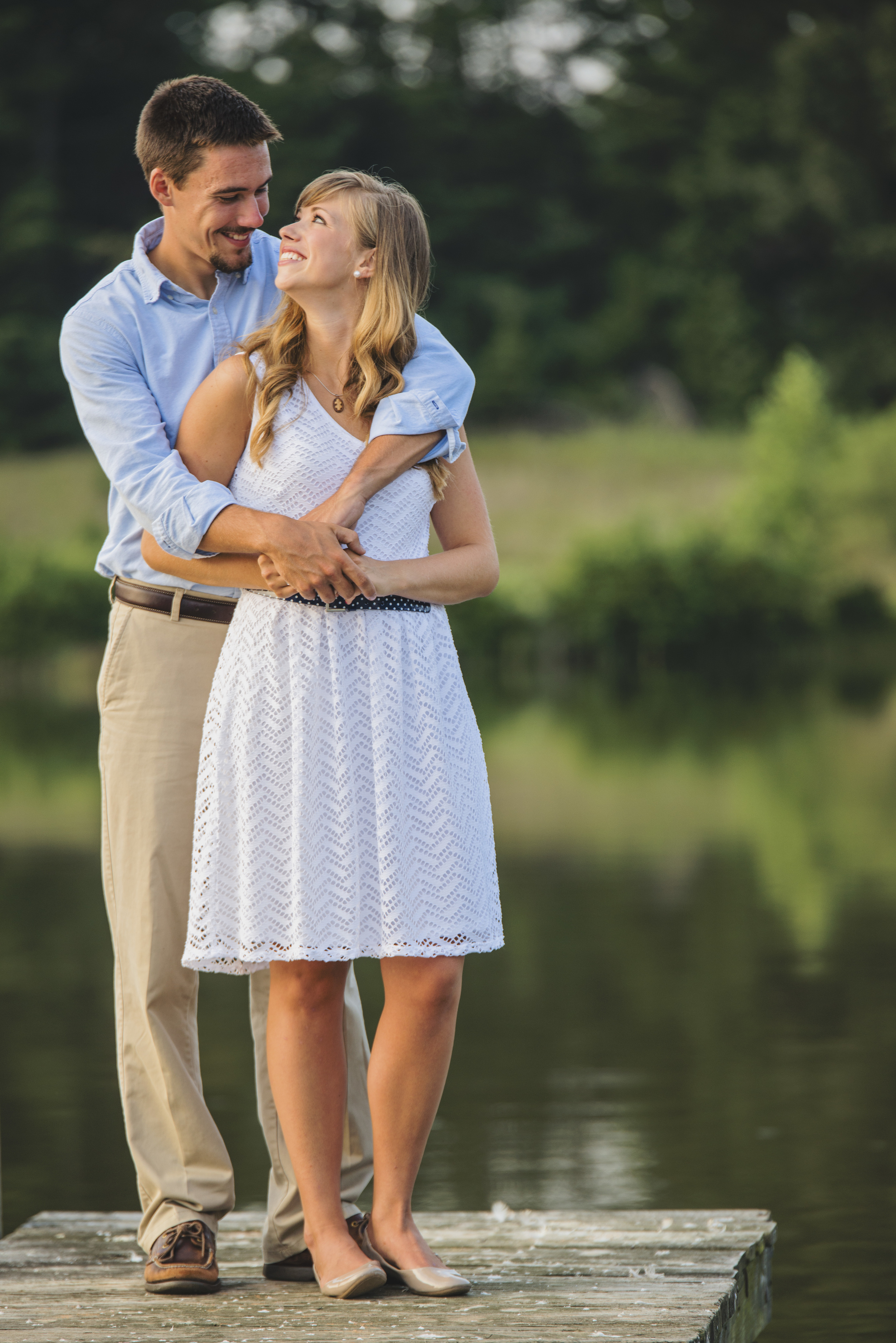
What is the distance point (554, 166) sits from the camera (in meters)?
46.5

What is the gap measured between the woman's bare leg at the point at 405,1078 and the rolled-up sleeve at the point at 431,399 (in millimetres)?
668

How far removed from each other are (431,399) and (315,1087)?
0.90 meters

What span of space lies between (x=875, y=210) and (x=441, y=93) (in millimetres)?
11383

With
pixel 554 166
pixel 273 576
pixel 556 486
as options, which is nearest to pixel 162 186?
pixel 273 576

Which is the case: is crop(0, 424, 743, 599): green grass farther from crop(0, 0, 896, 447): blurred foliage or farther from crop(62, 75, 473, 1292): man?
crop(62, 75, 473, 1292): man

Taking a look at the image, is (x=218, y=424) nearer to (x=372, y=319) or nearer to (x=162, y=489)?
(x=162, y=489)

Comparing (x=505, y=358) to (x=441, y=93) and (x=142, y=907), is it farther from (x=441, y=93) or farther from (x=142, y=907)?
(x=142, y=907)

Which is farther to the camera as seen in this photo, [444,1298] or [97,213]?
[97,213]

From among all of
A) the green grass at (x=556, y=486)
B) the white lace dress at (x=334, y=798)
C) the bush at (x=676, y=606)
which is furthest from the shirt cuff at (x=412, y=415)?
the green grass at (x=556, y=486)

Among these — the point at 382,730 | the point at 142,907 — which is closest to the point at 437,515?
the point at 382,730

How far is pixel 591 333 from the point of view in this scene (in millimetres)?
44188

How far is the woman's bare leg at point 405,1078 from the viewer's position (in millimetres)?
2289

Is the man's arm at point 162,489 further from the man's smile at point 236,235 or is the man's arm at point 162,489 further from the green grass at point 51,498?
the green grass at point 51,498

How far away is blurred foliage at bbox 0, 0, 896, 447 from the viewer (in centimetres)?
4219
